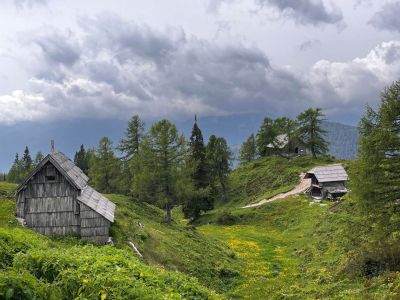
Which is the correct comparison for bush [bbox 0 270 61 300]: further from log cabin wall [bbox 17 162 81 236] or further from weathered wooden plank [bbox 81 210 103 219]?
log cabin wall [bbox 17 162 81 236]

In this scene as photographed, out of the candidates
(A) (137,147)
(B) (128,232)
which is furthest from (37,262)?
(A) (137,147)

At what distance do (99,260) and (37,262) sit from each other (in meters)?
2.64

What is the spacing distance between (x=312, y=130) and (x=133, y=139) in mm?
50811

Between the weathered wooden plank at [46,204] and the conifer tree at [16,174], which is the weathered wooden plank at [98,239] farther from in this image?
the conifer tree at [16,174]

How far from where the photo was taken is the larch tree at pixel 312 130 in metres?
103

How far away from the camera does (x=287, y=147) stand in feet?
393

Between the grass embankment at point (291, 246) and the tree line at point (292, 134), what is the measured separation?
40.3ft

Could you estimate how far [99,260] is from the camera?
14.6 m

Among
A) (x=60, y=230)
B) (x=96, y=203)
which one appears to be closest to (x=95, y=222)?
(x=96, y=203)

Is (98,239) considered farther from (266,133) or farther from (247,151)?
(247,151)

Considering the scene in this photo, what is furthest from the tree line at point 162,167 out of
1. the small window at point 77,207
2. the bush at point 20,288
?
the bush at point 20,288

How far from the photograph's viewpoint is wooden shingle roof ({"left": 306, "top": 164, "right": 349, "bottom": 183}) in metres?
76.6

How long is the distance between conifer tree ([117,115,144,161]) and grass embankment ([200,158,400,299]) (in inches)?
719

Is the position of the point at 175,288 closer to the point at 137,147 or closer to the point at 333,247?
the point at 333,247
